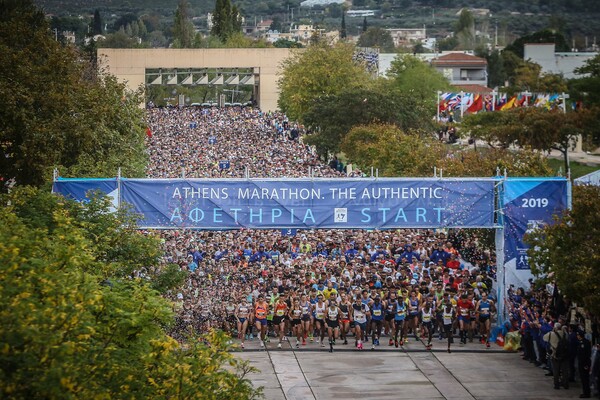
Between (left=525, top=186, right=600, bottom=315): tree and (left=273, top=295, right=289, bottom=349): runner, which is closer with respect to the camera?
(left=525, top=186, right=600, bottom=315): tree

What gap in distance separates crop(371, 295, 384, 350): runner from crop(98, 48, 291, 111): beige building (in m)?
87.1

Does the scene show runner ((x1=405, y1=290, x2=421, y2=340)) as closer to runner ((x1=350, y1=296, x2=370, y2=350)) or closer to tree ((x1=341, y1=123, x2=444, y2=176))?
runner ((x1=350, y1=296, x2=370, y2=350))

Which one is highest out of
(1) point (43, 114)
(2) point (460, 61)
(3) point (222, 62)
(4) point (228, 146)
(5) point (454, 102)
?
(2) point (460, 61)

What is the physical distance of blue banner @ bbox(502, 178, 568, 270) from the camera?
2672cm

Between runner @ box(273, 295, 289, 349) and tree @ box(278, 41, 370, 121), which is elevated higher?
tree @ box(278, 41, 370, 121)

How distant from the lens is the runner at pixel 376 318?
26.1 m

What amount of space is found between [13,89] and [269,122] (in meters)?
59.9

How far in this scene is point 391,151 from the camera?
5075 cm

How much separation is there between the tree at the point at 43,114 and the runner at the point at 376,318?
332 inches

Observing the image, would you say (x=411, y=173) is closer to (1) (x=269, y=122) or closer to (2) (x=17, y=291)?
(2) (x=17, y=291)

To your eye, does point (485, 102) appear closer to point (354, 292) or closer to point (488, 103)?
point (488, 103)

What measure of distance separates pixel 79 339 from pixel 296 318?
14208mm

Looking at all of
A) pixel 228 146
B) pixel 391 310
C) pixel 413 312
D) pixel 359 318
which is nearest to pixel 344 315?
pixel 359 318

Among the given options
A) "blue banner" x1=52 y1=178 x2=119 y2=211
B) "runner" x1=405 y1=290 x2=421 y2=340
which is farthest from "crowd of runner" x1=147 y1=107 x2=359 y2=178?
"blue banner" x1=52 y1=178 x2=119 y2=211
